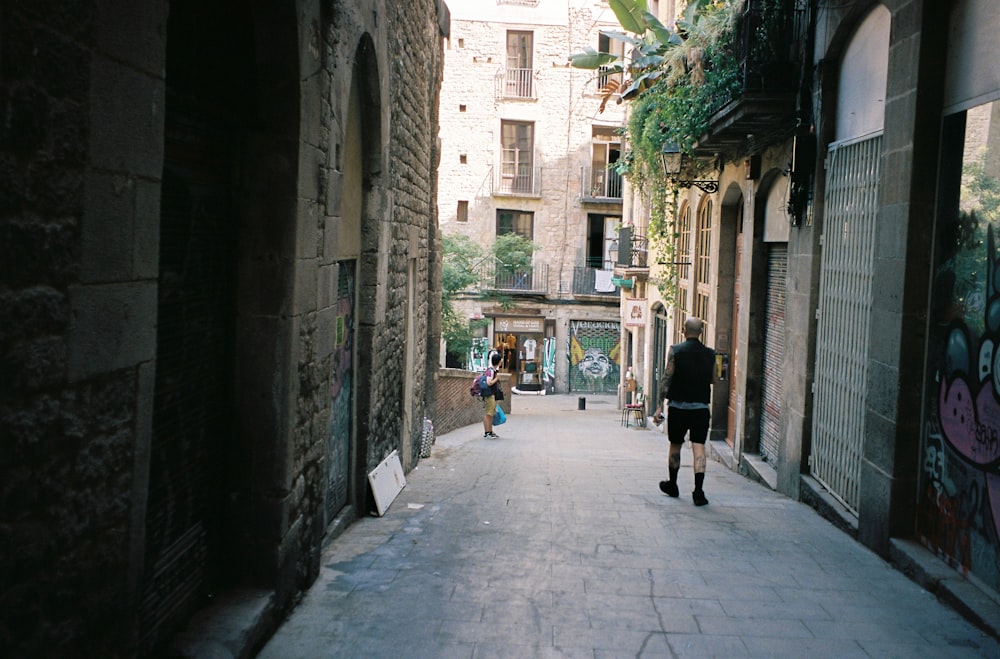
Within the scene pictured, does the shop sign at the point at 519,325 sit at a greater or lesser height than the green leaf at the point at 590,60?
lesser

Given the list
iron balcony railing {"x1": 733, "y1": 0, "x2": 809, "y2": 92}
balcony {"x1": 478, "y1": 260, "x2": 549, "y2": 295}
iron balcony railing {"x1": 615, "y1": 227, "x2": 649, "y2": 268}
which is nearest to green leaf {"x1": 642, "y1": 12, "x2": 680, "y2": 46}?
iron balcony railing {"x1": 733, "y1": 0, "x2": 809, "y2": 92}

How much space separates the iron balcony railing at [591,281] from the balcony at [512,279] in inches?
43.4

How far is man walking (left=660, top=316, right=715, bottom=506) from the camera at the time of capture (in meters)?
8.52

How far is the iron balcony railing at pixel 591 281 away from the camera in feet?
112

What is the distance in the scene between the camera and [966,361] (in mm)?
5660

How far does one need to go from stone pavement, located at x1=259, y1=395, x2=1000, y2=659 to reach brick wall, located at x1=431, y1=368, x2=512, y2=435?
10.0 m

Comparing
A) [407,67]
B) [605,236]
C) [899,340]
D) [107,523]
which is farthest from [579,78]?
[107,523]

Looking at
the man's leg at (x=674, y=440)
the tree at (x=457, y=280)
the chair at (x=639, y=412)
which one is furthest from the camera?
the tree at (x=457, y=280)

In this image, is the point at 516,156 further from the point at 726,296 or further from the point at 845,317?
the point at 845,317

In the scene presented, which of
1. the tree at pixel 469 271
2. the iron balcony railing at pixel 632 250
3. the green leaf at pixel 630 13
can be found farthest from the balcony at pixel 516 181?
the green leaf at pixel 630 13

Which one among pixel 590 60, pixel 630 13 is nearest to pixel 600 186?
pixel 590 60

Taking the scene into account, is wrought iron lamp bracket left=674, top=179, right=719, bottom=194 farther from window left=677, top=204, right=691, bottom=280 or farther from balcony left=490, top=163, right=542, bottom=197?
balcony left=490, top=163, right=542, bottom=197

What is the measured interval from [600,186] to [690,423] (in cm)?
2711

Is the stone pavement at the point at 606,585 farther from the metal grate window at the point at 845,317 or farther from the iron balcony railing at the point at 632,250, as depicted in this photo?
the iron balcony railing at the point at 632,250
